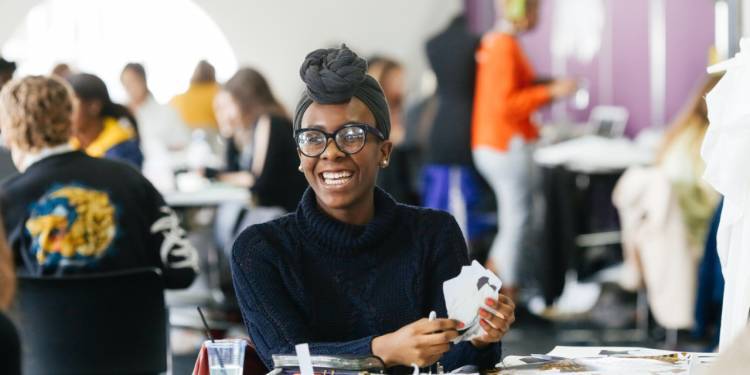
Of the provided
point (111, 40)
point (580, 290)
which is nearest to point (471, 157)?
point (580, 290)

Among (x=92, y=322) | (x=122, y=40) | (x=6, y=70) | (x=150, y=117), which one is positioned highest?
(x=122, y=40)

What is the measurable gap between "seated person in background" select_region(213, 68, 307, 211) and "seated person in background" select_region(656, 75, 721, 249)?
1.54 metres

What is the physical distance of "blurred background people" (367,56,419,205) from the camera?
614cm

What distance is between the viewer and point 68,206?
2.93 m

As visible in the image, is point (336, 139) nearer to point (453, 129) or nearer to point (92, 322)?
point (92, 322)

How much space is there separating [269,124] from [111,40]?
17.3 feet

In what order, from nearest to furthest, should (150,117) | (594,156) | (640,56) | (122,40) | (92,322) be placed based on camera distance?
(92,322)
(594,156)
(150,117)
(640,56)
(122,40)

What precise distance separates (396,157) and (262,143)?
147 cm

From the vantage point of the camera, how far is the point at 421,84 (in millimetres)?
10133

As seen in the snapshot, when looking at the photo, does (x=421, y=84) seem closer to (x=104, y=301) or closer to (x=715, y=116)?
(x=104, y=301)

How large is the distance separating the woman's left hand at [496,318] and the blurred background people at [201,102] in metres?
5.91

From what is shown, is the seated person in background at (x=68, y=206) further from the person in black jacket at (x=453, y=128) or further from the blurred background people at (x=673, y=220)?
the person in black jacket at (x=453, y=128)

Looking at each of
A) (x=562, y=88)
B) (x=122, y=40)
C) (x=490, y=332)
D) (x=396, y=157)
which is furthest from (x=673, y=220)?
(x=122, y=40)

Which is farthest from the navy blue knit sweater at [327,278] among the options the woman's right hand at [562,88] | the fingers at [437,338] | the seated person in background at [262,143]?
the woman's right hand at [562,88]
